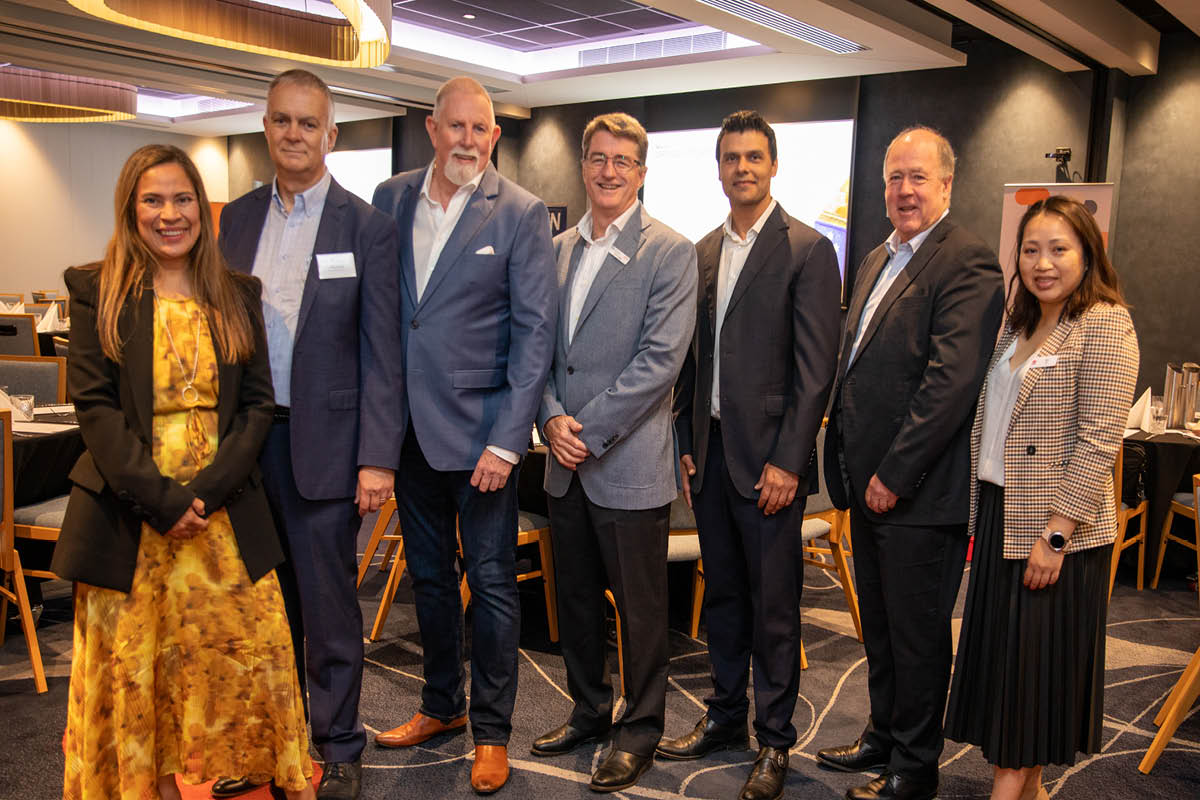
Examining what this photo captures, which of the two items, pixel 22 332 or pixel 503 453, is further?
pixel 22 332

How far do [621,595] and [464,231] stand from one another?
1069 millimetres

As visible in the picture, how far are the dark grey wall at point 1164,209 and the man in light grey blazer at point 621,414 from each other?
6.18 m

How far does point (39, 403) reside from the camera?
15.0 feet

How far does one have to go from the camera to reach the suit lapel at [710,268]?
2.71m

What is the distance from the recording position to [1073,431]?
220 cm

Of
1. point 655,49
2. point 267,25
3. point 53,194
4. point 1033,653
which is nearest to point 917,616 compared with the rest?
point 1033,653

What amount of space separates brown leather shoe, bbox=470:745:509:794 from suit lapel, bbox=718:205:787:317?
4.51 feet

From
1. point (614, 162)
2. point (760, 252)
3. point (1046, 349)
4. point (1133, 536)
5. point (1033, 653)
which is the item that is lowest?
point (1133, 536)

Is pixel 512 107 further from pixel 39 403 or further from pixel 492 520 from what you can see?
pixel 492 520

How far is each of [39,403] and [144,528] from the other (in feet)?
9.66

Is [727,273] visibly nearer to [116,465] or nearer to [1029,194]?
[116,465]

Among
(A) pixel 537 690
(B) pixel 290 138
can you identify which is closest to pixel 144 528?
(B) pixel 290 138

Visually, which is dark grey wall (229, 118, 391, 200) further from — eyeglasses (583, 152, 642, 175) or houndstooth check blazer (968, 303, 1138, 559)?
houndstooth check blazer (968, 303, 1138, 559)

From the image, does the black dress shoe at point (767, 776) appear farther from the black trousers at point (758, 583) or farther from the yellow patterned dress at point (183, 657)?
the yellow patterned dress at point (183, 657)
